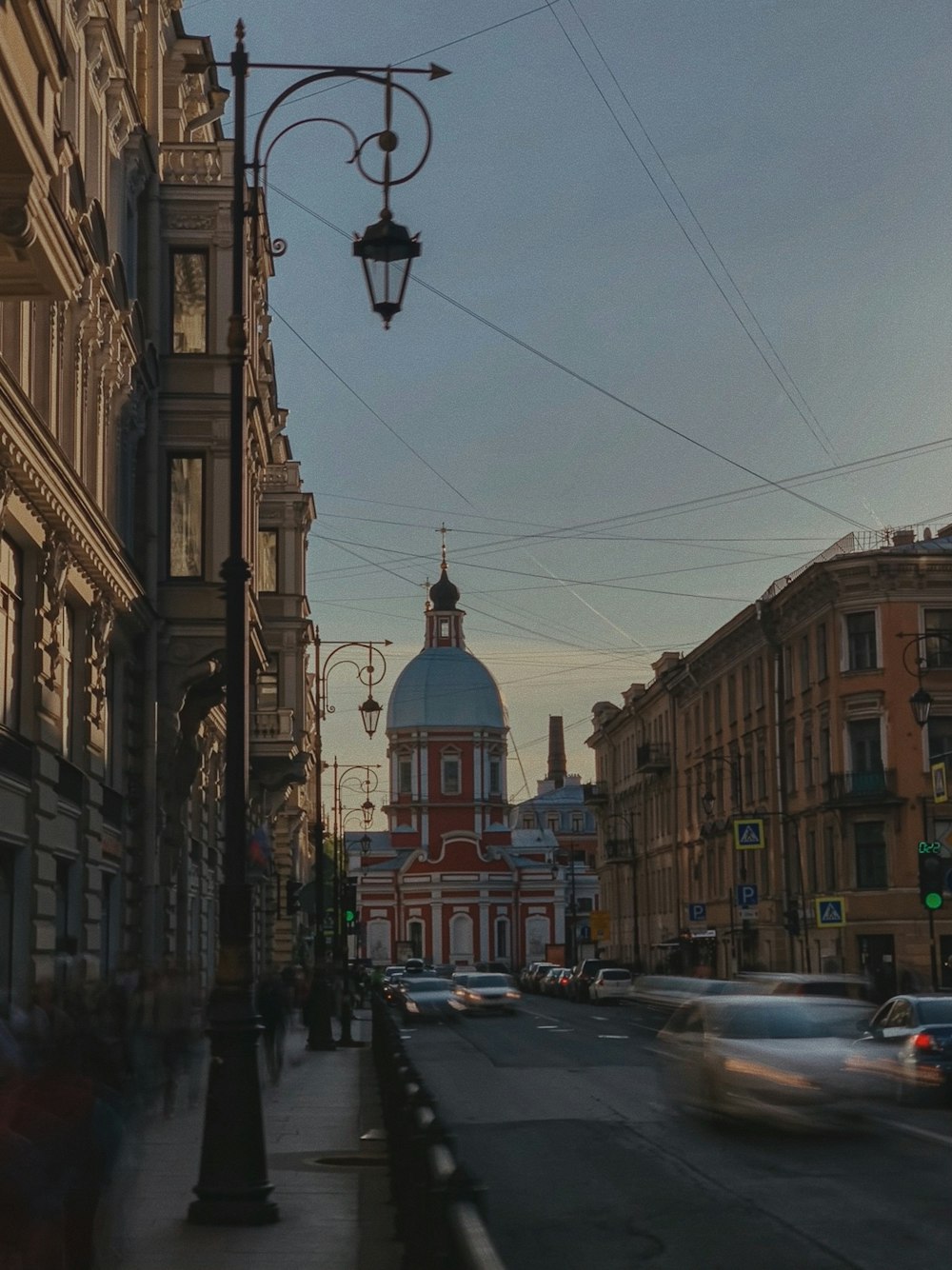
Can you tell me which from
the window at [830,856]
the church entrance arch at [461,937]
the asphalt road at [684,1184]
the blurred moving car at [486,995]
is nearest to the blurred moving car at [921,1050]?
the asphalt road at [684,1184]

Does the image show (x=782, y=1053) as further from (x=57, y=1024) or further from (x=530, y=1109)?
(x=57, y=1024)

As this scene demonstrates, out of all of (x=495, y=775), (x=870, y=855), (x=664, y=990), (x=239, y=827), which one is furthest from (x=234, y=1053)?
(x=495, y=775)

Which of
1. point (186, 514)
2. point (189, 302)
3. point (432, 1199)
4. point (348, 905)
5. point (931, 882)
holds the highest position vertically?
point (189, 302)

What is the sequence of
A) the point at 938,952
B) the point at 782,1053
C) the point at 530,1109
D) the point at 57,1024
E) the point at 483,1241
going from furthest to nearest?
the point at 938,952
the point at 530,1109
the point at 782,1053
the point at 57,1024
the point at 483,1241

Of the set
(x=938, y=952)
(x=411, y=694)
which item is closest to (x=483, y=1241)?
(x=938, y=952)

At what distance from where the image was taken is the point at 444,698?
494ft

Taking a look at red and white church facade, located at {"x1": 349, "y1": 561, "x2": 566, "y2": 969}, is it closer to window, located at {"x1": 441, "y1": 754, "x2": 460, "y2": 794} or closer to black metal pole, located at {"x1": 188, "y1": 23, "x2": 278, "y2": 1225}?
window, located at {"x1": 441, "y1": 754, "x2": 460, "y2": 794}

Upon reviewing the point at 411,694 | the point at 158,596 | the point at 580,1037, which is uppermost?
the point at 411,694

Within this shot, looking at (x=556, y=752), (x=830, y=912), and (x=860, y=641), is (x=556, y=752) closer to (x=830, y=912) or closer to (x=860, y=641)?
(x=860, y=641)

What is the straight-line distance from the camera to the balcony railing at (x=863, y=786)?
57.0 meters

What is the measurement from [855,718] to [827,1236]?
4651cm

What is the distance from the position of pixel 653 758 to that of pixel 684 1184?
7125cm

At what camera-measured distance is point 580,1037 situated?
42250 mm

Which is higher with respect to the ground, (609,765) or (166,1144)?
(609,765)
